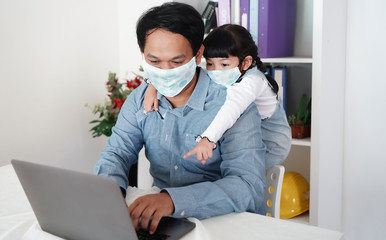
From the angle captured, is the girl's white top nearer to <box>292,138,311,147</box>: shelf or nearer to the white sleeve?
the white sleeve

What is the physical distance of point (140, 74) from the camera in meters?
2.83

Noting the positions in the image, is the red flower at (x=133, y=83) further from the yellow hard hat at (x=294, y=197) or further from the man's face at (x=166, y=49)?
the man's face at (x=166, y=49)

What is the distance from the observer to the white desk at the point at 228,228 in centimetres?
99

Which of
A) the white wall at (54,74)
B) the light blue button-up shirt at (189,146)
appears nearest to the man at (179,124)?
the light blue button-up shirt at (189,146)

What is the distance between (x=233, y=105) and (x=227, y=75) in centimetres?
32

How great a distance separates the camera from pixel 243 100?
1387mm

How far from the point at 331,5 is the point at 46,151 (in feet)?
5.52

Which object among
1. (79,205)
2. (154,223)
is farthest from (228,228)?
(79,205)

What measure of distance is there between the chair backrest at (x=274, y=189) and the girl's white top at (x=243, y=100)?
23cm

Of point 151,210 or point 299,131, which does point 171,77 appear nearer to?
point 151,210

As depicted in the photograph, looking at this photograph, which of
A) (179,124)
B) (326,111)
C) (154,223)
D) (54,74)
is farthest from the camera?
(54,74)

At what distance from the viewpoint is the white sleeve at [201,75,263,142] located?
128 centimetres

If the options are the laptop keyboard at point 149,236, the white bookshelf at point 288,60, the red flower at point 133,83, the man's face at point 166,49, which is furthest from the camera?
the red flower at point 133,83

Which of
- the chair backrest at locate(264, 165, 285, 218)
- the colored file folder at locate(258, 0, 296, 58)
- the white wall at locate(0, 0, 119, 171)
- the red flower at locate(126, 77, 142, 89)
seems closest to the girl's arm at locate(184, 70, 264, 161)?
the chair backrest at locate(264, 165, 285, 218)
